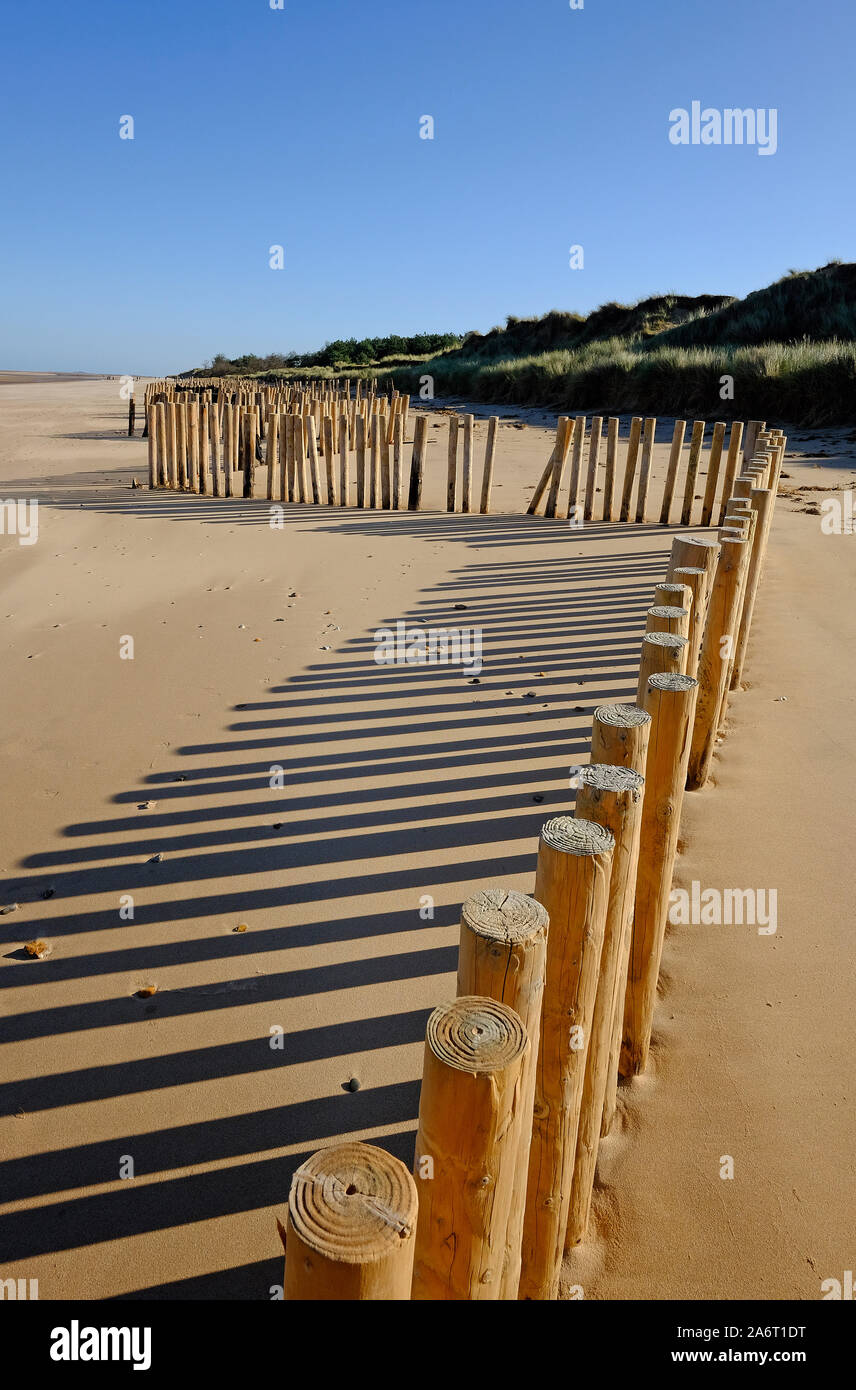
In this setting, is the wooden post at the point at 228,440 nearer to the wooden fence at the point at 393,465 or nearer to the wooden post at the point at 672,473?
the wooden fence at the point at 393,465

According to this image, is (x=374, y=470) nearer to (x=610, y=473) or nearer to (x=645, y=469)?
(x=610, y=473)

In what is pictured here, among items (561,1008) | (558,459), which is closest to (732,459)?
(558,459)

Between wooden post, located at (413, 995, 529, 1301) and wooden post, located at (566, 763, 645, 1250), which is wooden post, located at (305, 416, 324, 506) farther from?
wooden post, located at (413, 995, 529, 1301)

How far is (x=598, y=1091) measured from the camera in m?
1.96

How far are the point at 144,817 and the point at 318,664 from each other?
6.31 feet

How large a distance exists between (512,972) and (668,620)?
6.81ft

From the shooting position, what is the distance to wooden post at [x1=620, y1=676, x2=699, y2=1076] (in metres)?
2.38

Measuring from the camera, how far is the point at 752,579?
18.2 feet

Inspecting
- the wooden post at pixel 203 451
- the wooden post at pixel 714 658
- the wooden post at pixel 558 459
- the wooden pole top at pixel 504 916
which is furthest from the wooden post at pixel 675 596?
the wooden post at pixel 203 451

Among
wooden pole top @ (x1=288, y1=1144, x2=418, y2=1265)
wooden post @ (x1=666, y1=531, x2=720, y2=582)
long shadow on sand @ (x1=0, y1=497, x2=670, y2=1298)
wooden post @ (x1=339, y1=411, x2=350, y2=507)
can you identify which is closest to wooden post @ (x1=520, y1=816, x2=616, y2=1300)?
long shadow on sand @ (x1=0, y1=497, x2=670, y2=1298)

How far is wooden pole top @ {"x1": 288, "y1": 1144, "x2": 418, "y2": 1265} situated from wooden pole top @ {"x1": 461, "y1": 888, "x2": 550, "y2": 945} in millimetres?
421
